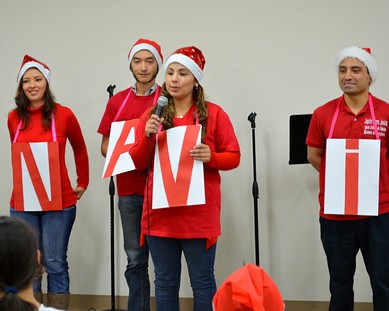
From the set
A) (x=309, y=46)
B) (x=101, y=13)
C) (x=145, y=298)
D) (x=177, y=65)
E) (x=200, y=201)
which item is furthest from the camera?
(x=101, y=13)

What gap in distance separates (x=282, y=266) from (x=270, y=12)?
1.71m

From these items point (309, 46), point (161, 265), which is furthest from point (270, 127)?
point (161, 265)

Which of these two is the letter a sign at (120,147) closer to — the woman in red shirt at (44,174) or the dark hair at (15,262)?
the woman in red shirt at (44,174)

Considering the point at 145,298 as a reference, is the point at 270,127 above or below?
above

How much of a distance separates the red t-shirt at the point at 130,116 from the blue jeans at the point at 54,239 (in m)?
0.41

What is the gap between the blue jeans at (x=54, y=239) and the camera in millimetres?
3693

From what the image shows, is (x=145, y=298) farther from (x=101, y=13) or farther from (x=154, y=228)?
(x=101, y=13)

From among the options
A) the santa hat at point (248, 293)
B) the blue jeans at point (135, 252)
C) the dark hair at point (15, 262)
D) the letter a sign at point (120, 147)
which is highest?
the letter a sign at point (120, 147)

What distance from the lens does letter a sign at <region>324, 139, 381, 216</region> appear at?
316cm

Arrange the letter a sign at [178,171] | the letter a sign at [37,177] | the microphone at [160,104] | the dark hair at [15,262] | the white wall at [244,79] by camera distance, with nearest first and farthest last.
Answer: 1. the dark hair at [15,262]
2. the microphone at [160,104]
3. the letter a sign at [178,171]
4. the letter a sign at [37,177]
5. the white wall at [244,79]

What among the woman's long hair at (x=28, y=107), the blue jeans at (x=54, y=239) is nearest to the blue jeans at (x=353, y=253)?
the blue jeans at (x=54, y=239)

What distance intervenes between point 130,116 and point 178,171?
674 millimetres

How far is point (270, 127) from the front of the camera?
4.27 meters

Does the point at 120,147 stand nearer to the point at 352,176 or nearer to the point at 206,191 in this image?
the point at 206,191
